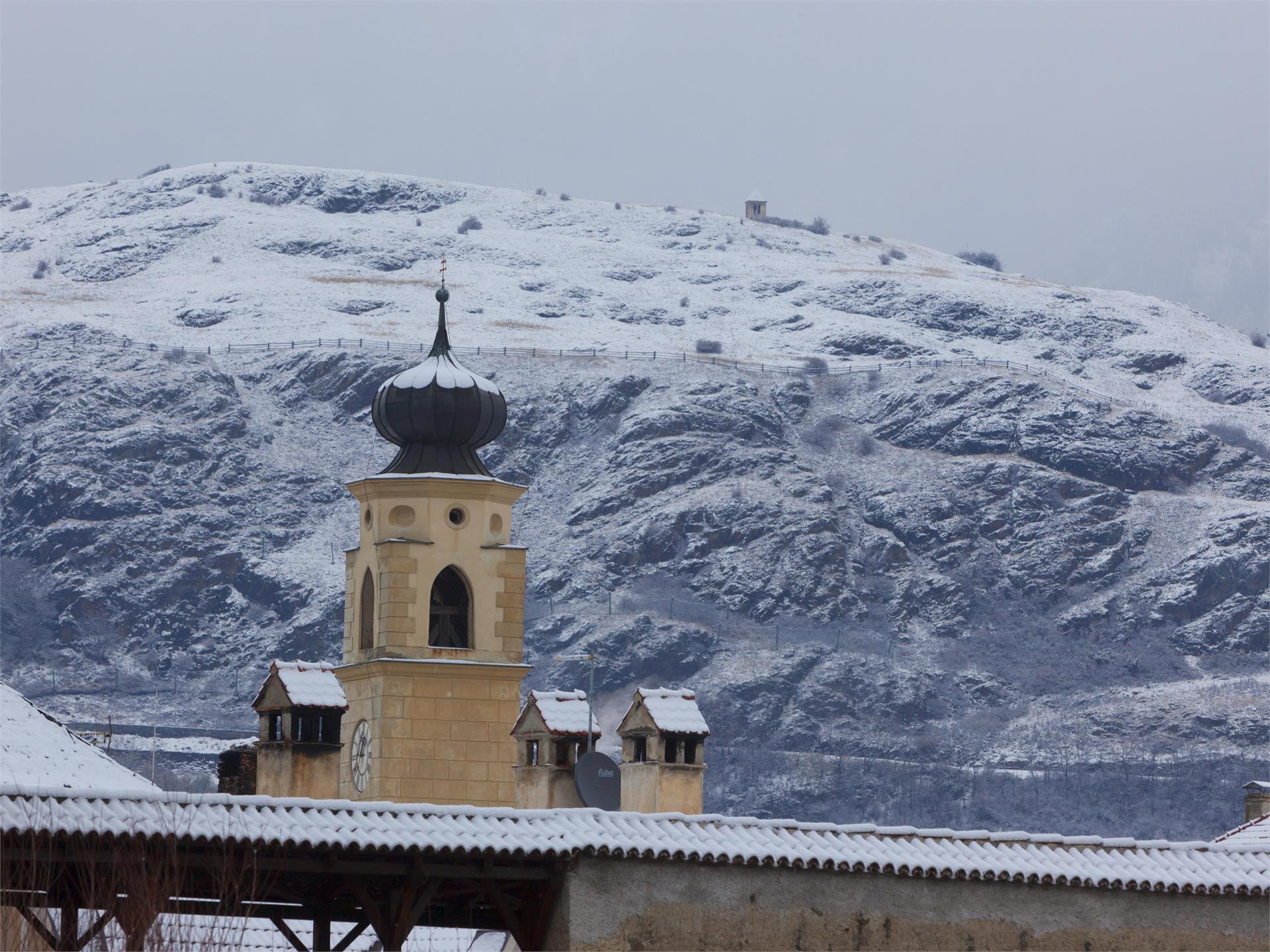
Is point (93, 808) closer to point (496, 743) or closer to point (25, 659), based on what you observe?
point (496, 743)

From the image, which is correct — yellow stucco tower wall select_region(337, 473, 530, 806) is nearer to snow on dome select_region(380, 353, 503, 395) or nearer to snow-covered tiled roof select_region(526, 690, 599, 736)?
snow on dome select_region(380, 353, 503, 395)

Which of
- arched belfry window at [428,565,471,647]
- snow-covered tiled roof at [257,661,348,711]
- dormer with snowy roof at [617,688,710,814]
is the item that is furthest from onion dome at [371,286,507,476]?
snow-covered tiled roof at [257,661,348,711]

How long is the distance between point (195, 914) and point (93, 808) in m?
4.53

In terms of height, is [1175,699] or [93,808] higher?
[1175,699]

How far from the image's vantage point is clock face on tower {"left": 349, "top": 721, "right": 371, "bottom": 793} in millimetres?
41781

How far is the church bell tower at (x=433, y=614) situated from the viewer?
41.8 m

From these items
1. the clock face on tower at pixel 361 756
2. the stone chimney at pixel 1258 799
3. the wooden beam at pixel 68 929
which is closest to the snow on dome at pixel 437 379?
the clock face on tower at pixel 361 756

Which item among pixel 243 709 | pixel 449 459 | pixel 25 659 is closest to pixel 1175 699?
pixel 243 709

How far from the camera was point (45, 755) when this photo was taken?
106 feet

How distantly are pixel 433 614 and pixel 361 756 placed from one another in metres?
2.74

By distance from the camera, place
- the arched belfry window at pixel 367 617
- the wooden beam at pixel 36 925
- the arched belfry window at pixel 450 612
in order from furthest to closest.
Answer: the arched belfry window at pixel 367 617 < the arched belfry window at pixel 450 612 < the wooden beam at pixel 36 925

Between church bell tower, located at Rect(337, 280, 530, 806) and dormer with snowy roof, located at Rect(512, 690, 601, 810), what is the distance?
3.25 meters

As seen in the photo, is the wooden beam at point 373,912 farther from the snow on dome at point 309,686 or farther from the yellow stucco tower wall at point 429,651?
the yellow stucco tower wall at point 429,651

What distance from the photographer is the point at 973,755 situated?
611 feet
